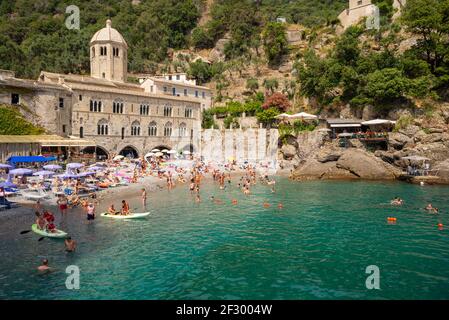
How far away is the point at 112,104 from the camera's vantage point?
151 feet

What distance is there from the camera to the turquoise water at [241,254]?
12.5m

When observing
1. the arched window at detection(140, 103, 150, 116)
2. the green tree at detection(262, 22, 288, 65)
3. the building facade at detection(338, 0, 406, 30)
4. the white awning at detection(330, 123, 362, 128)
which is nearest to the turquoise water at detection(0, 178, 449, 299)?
the white awning at detection(330, 123, 362, 128)

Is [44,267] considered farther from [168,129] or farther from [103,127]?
[168,129]

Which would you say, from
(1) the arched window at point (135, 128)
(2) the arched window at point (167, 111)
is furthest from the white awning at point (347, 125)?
(1) the arched window at point (135, 128)

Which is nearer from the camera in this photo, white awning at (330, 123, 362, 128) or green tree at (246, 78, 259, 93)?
white awning at (330, 123, 362, 128)

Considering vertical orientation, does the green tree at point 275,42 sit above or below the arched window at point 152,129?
above

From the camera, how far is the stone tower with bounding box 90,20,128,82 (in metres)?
53.2

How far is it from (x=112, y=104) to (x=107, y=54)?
1173 centimetres

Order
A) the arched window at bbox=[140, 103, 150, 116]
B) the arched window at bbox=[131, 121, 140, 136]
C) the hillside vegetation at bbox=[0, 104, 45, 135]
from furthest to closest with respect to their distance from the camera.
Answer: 1. the arched window at bbox=[140, 103, 150, 116]
2. the arched window at bbox=[131, 121, 140, 136]
3. the hillside vegetation at bbox=[0, 104, 45, 135]

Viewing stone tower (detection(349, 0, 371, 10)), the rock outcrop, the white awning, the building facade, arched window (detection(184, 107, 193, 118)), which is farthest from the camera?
stone tower (detection(349, 0, 371, 10))

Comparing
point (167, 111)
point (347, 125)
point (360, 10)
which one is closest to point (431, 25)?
point (347, 125)

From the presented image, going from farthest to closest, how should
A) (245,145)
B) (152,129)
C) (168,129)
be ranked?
(168,129)
(245,145)
(152,129)

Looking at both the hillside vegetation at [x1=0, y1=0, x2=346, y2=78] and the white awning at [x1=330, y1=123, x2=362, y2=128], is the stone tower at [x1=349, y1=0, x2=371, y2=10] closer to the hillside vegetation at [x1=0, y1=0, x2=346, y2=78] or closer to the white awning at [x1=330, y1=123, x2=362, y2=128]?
the hillside vegetation at [x1=0, y1=0, x2=346, y2=78]

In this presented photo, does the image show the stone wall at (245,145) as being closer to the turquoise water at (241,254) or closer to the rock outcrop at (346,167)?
the rock outcrop at (346,167)
